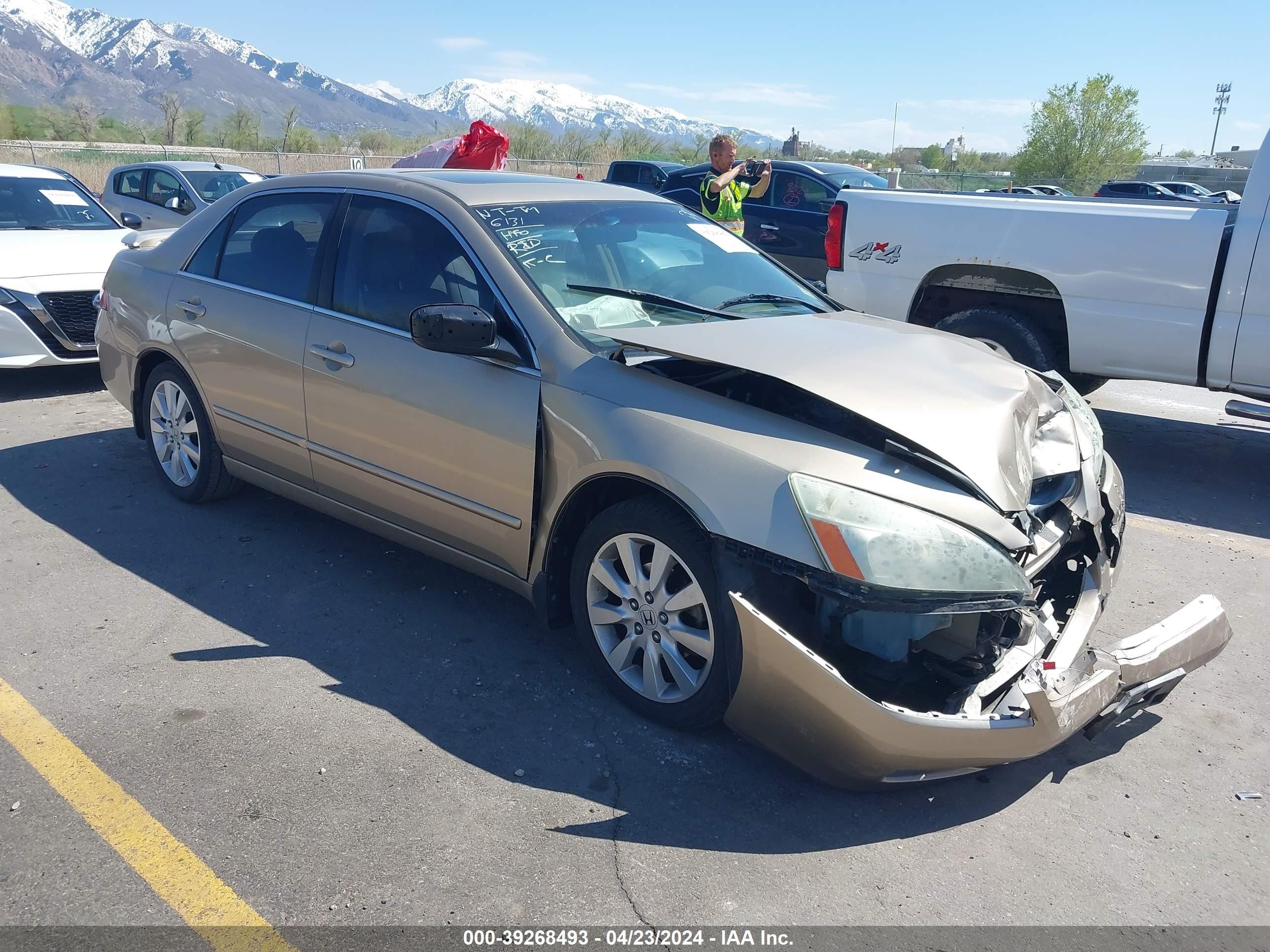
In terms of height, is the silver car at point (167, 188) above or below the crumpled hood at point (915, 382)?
above

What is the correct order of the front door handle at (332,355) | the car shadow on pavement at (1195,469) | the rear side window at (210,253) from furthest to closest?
the car shadow on pavement at (1195,469) < the rear side window at (210,253) < the front door handle at (332,355)

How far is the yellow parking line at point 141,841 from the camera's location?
2.36 meters

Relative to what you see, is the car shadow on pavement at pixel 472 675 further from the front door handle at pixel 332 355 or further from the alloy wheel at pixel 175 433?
the front door handle at pixel 332 355

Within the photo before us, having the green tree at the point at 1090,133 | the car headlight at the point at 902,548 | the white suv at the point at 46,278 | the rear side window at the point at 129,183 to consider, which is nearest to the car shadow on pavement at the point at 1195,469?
the car headlight at the point at 902,548

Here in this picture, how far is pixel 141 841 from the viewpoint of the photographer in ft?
8.75

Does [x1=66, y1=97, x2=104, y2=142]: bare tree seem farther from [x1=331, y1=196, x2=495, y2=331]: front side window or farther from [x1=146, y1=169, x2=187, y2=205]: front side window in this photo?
[x1=331, y1=196, x2=495, y2=331]: front side window

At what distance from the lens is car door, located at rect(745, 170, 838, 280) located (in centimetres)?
1311

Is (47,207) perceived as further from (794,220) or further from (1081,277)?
(794,220)

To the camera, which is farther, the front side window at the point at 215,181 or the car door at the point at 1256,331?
the front side window at the point at 215,181

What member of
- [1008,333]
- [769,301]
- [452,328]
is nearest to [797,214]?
[1008,333]

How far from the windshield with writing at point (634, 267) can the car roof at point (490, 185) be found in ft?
0.22

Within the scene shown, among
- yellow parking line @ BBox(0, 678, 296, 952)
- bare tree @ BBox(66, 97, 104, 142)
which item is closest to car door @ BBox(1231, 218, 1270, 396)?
yellow parking line @ BBox(0, 678, 296, 952)

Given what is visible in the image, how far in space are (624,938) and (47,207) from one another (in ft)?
29.6

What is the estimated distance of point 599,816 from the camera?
2.81 metres
